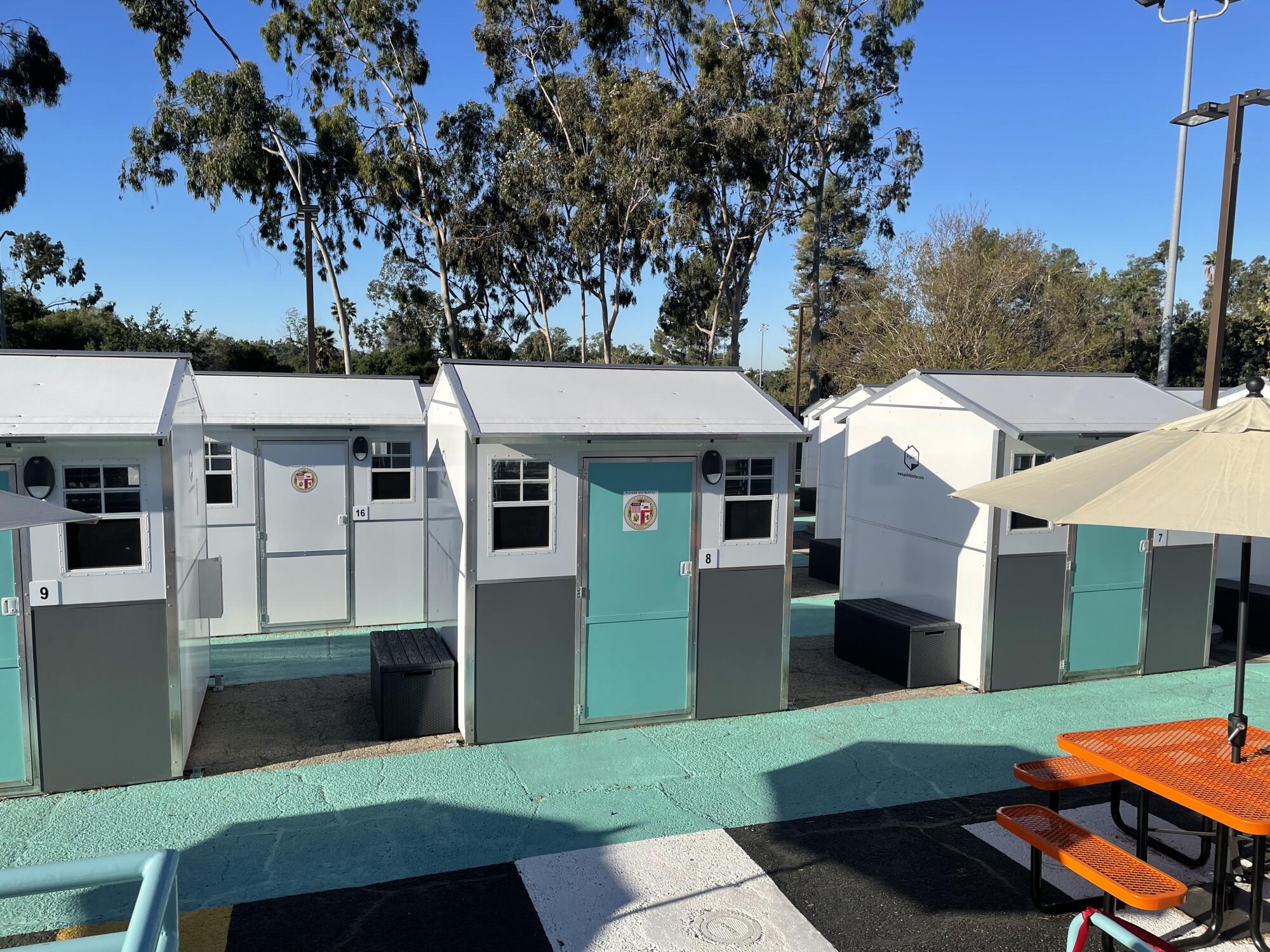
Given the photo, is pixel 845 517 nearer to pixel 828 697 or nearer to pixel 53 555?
pixel 828 697

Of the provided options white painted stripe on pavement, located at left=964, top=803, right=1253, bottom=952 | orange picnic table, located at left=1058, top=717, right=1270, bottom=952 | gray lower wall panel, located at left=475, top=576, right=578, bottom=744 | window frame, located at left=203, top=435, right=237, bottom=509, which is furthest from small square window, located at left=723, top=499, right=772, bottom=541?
window frame, located at left=203, top=435, right=237, bottom=509

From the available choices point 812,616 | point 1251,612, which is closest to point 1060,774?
point 812,616

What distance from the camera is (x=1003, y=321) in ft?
75.5

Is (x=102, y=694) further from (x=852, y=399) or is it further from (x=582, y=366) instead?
(x=852, y=399)

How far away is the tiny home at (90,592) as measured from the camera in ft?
18.4

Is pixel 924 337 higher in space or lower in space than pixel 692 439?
higher

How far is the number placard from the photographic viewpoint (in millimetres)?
5656

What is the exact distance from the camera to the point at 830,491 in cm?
1508

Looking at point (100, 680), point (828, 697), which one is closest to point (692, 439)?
point (828, 697)

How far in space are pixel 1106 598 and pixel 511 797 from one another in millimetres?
5828

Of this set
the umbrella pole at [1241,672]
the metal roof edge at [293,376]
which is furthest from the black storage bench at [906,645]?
the metal roof edge at [293,376]

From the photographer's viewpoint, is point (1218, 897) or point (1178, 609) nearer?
point (1218, 897)

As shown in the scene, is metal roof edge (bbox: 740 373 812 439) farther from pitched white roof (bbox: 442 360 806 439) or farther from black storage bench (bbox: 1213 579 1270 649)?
black storage bench (bbox: 1213 579 1270 649)

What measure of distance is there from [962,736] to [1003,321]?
18385 mm
